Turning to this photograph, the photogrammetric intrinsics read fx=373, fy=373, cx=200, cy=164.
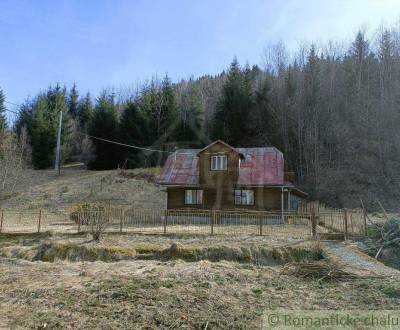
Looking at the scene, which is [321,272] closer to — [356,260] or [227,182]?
[356,260]

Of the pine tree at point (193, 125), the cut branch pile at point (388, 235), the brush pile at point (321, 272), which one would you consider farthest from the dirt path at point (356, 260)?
the pine tree at point (193, 125)

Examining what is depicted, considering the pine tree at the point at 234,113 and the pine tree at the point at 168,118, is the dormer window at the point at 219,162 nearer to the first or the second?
the pine tree at the point at 234,113

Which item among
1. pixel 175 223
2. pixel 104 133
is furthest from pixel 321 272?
pixel 104 133

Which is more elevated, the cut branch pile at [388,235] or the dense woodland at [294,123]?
the dense woodland at [294,123]

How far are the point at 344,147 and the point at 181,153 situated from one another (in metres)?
19.1

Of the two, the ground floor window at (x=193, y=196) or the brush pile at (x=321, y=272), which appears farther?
the ground floor window at (x=193, y=196)

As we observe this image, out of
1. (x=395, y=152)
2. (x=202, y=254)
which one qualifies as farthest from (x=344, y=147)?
(x=202, y=254)

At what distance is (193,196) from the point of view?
26359 millimetres

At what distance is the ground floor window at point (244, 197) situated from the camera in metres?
25.5

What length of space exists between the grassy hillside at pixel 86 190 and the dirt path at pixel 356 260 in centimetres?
1857

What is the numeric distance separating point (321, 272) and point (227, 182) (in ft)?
53.0

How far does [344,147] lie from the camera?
3872 cm

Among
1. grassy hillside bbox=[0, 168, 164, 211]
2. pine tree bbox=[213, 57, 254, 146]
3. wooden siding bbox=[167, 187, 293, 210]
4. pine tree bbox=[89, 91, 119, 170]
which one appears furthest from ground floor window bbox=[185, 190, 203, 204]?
pine tree bbox=[89, 91, 119, 170]

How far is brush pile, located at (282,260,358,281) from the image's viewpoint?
30.4 ft
